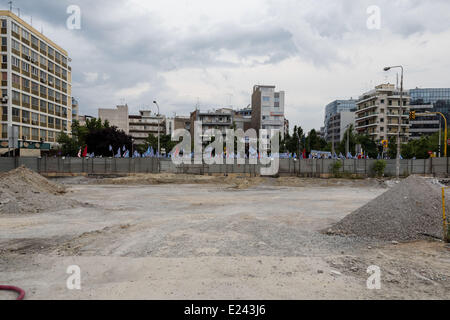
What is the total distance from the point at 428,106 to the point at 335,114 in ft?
119

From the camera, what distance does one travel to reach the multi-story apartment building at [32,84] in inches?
1955

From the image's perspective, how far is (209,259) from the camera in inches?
268

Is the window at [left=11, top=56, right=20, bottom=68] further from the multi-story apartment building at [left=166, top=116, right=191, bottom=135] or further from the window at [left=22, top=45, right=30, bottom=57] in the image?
the multi-story apartment building at [left=166, top=116, right=191, bottom=135]

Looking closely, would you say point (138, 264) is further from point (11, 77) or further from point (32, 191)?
point (11, 77)

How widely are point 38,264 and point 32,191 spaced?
36.4 feet

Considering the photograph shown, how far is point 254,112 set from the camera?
3844 inches

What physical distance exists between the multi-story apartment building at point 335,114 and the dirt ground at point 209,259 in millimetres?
126693

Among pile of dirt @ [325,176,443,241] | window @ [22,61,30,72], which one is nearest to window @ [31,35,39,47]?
window @ [22,61,30,72]

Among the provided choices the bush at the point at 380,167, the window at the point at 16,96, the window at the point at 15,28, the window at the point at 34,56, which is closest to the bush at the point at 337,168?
the bush at the point at 380,167

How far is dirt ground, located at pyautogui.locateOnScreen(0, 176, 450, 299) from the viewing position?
516 cm

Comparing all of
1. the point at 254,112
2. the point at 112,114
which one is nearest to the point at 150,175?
the point at 254,112

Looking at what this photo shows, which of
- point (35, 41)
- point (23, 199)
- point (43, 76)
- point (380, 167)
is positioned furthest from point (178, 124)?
point (23, 199)

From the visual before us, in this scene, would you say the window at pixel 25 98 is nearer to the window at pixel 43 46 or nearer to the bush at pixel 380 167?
the window at pixel 43 46

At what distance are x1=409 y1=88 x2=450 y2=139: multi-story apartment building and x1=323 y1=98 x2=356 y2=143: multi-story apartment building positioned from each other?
953 inches
